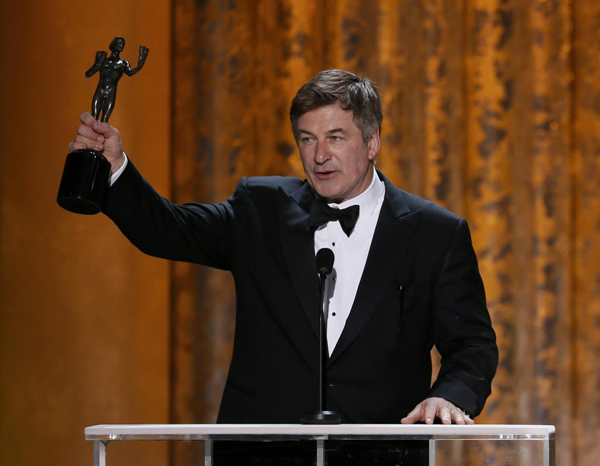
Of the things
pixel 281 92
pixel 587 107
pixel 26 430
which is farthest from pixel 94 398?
pixel 587 107

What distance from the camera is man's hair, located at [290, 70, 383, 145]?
185cm

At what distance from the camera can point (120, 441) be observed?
1156 millimetres

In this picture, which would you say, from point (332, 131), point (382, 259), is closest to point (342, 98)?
point (332, 131)

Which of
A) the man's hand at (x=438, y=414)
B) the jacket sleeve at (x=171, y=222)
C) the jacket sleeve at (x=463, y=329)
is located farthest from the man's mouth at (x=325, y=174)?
the man's hand at (x=438, y=414)

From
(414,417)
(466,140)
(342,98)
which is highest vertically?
(466,140)

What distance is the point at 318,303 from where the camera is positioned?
1711 millimetres

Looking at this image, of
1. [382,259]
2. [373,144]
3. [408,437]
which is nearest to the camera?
[408,437]

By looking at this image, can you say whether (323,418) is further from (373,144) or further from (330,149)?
(373,144)

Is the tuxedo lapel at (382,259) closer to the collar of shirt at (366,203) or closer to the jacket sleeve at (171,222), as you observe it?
the collar of shirt at (366,203)

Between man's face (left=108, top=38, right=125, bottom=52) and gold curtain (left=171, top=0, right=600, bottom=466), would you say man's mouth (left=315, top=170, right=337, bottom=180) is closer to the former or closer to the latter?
man's face (left=108, top=38, right=125, bottom=52)

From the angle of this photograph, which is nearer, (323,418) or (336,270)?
(323,418)

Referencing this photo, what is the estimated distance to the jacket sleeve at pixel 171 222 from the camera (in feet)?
5.73

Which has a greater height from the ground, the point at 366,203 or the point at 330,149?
the point at 330,149

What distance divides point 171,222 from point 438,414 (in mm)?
777
